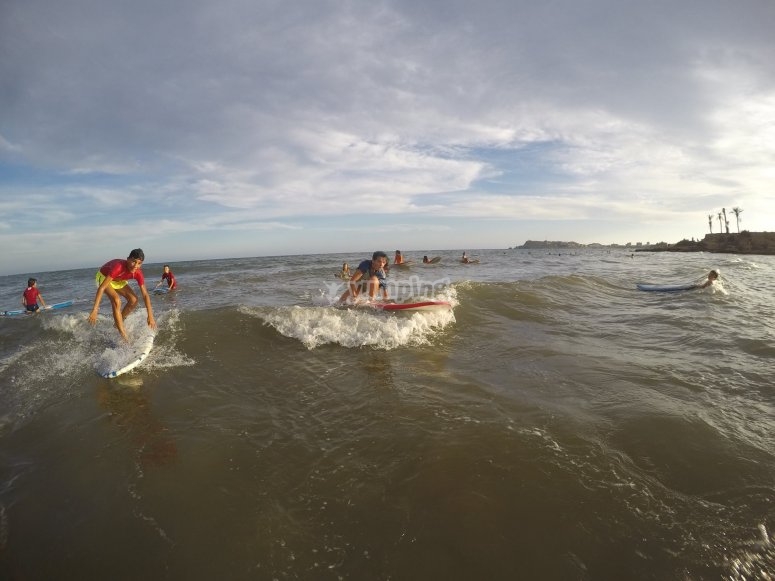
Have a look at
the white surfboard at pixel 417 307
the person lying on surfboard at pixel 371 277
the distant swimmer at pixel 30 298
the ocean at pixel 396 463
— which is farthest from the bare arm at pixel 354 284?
the distant swimmer at pixel 30 298

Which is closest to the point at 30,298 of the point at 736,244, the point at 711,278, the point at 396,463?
the point at 396,463

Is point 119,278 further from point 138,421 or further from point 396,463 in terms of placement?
point 396,463

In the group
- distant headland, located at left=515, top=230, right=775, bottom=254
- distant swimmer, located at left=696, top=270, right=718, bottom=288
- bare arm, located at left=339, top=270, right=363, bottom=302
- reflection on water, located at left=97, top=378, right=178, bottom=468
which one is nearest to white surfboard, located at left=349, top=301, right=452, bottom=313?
bare arm, located at left=339, top=270, right=363, bottom=302

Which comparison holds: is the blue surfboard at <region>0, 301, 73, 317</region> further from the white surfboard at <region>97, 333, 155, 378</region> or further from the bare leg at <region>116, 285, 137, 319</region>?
the white surfboard at <region>97, 333, 155, 378</region>

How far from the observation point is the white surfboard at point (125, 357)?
19.1 ft

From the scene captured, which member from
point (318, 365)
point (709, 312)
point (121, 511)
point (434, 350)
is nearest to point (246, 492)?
point (121, 511)

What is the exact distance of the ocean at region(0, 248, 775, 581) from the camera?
2455mm

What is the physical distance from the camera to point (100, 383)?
220 inches

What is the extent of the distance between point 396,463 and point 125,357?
550 cm

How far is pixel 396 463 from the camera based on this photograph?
3.35 metres

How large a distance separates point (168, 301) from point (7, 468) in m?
12.3

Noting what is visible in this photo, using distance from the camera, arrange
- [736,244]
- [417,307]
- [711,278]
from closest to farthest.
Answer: [417,307]
[711,278]
[736,244]

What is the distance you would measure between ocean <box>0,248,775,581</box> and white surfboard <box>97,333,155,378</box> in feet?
0.58

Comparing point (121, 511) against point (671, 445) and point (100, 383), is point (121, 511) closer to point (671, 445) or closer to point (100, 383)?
point (100, 383)
